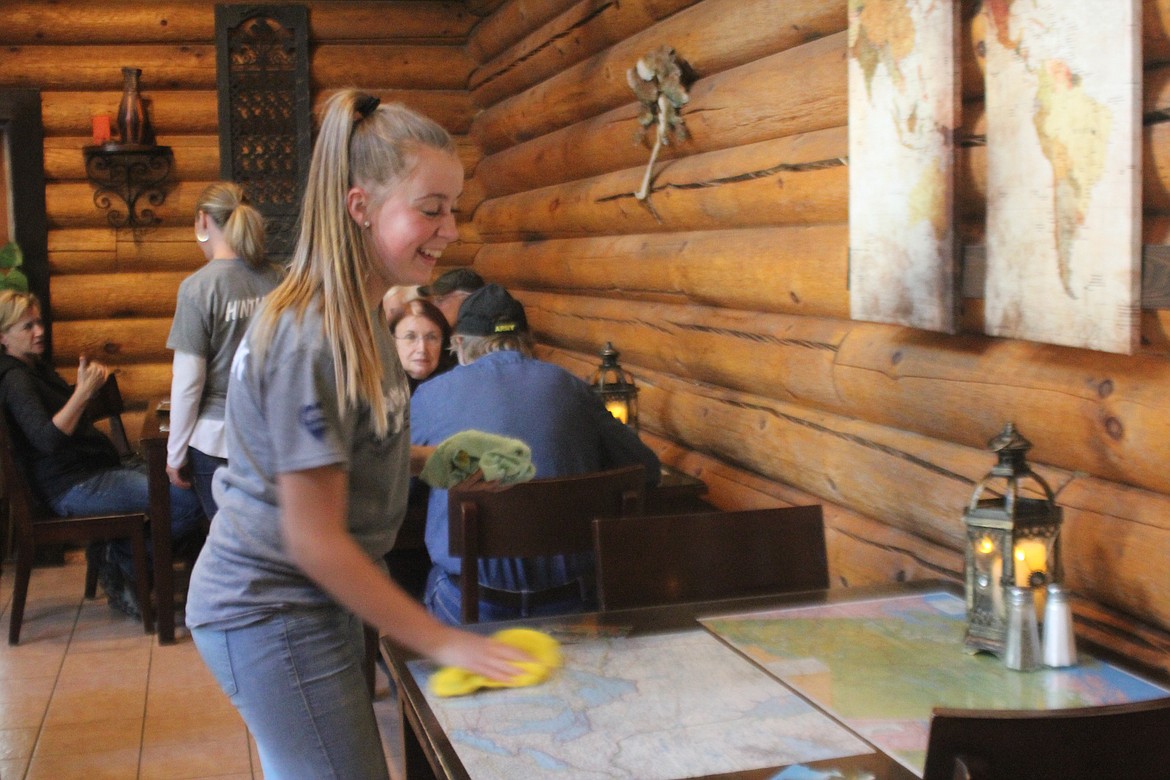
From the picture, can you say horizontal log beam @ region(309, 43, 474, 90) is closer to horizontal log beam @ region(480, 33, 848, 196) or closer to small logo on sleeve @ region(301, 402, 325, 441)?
horizontal log beam @ region(480, 33, 848, 196)

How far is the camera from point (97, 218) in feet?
23.1

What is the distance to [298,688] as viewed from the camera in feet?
5.58

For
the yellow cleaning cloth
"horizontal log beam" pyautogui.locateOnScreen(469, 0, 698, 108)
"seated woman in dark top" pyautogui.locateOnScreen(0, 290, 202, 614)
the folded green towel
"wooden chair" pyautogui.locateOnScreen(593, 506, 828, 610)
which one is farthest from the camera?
"seated woman in dark top" pyautogui.locateOnScreen(0, 290, 202, 614)

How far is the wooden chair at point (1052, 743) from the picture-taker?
1265 mm

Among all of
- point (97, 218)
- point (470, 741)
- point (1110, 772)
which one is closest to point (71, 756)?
point (470, 741)

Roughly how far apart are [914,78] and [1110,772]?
1620 millimetres

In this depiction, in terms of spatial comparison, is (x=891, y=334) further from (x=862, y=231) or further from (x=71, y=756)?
(x=71, y=756)

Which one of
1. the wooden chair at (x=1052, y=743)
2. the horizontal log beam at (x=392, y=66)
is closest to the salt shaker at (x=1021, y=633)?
the wooden chair at (x=1052, y=743)

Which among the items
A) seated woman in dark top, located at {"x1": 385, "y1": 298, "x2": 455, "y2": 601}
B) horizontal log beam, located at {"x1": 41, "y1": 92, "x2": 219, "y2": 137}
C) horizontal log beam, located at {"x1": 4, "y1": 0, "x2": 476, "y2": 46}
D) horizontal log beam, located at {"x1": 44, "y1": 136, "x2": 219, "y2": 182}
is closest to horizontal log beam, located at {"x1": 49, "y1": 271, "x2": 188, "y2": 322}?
horizontal log beam, located at {"x1": 44, "y1": 136, "x2": 219, "y2": 182}

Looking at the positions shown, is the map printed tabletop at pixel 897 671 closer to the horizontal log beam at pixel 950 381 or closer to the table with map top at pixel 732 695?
the table with map top at pixel 732 695

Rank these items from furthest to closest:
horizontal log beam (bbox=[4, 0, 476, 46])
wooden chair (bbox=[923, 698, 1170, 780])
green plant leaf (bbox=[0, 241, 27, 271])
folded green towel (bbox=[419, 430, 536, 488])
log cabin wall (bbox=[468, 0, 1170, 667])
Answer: horizontal log beam (bbox=[4, 0, 476, 46]) < green plant leaf (bbox=[0, 241, 27, 271]) < folded green towel (bbox=[419, 430, 536, 488]) < log cabin wall (bbox=[468, 0, 1170, 667]) < wooden chair (bbox=[923, 698, 1170, 780])

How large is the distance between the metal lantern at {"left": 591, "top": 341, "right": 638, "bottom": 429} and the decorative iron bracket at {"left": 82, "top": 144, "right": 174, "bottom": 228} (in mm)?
3848

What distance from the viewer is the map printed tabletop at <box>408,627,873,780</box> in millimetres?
1601

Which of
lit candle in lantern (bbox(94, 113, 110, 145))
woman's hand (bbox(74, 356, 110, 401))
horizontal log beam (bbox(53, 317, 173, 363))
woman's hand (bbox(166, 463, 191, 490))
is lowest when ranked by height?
woman's hand (bbox(166, 463, 191, 490))
